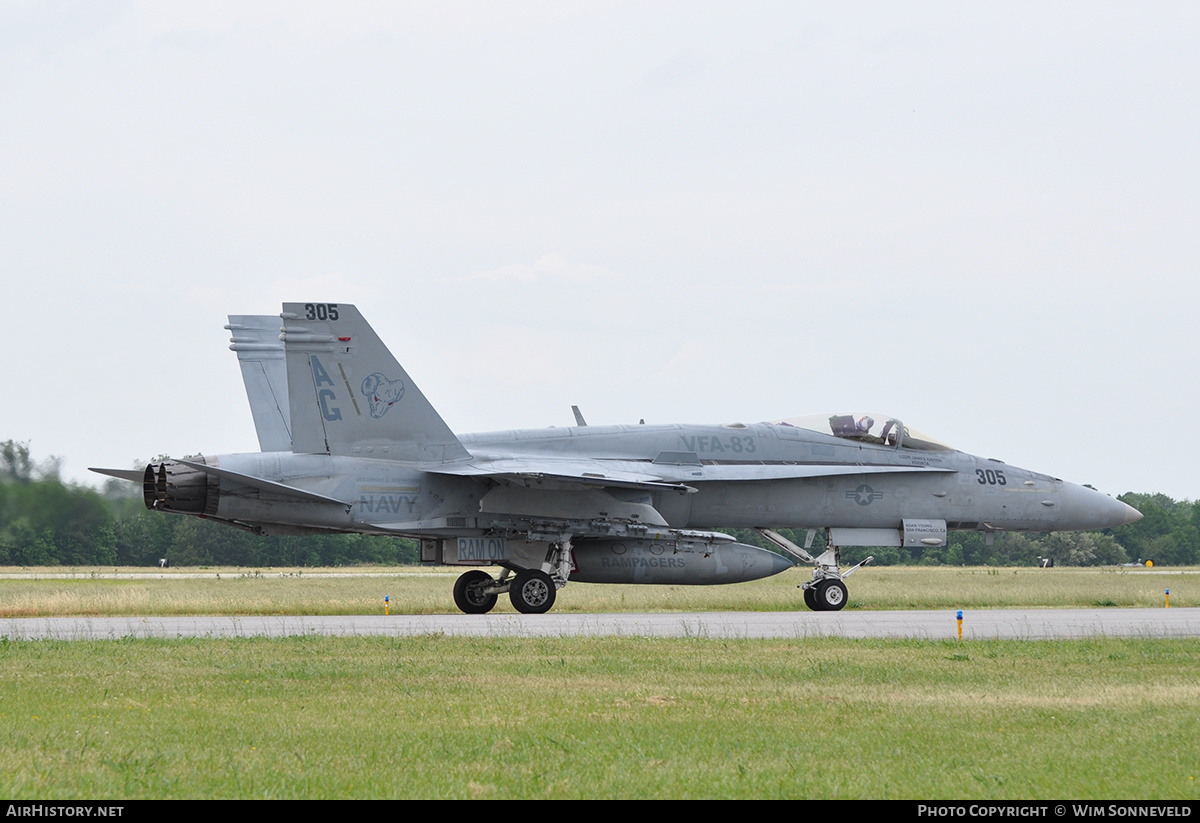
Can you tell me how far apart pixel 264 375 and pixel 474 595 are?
6151 mm

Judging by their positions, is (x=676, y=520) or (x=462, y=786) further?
(x=676, y=520)

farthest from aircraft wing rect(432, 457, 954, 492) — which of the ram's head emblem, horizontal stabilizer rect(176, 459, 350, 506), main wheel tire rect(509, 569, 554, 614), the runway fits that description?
the runway

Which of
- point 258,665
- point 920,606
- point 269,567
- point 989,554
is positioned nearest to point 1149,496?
point 989,554

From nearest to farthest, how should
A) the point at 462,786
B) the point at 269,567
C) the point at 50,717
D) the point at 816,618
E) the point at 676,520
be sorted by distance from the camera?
the point at 462,786, the point at 50,717, the point at 816,618, the point at 676,520, the point at 269,567

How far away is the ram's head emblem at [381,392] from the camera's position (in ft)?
66.4

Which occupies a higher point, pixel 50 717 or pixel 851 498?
pixel 851 498

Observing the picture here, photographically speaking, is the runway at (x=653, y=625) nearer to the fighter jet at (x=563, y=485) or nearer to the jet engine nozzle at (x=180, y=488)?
the fighter jet at (x=563, y=485)

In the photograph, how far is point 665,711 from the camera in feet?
30.3

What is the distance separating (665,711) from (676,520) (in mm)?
12992

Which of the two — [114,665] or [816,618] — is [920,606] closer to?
[816,618]

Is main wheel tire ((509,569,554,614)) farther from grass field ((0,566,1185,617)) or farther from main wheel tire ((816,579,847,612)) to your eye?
main wheel tire ((816,579,847,612))

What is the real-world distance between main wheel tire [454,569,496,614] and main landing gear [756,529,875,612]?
16.3ft

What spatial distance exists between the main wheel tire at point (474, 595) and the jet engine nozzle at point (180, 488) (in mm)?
4518

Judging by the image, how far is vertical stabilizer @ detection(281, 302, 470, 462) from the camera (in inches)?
781
